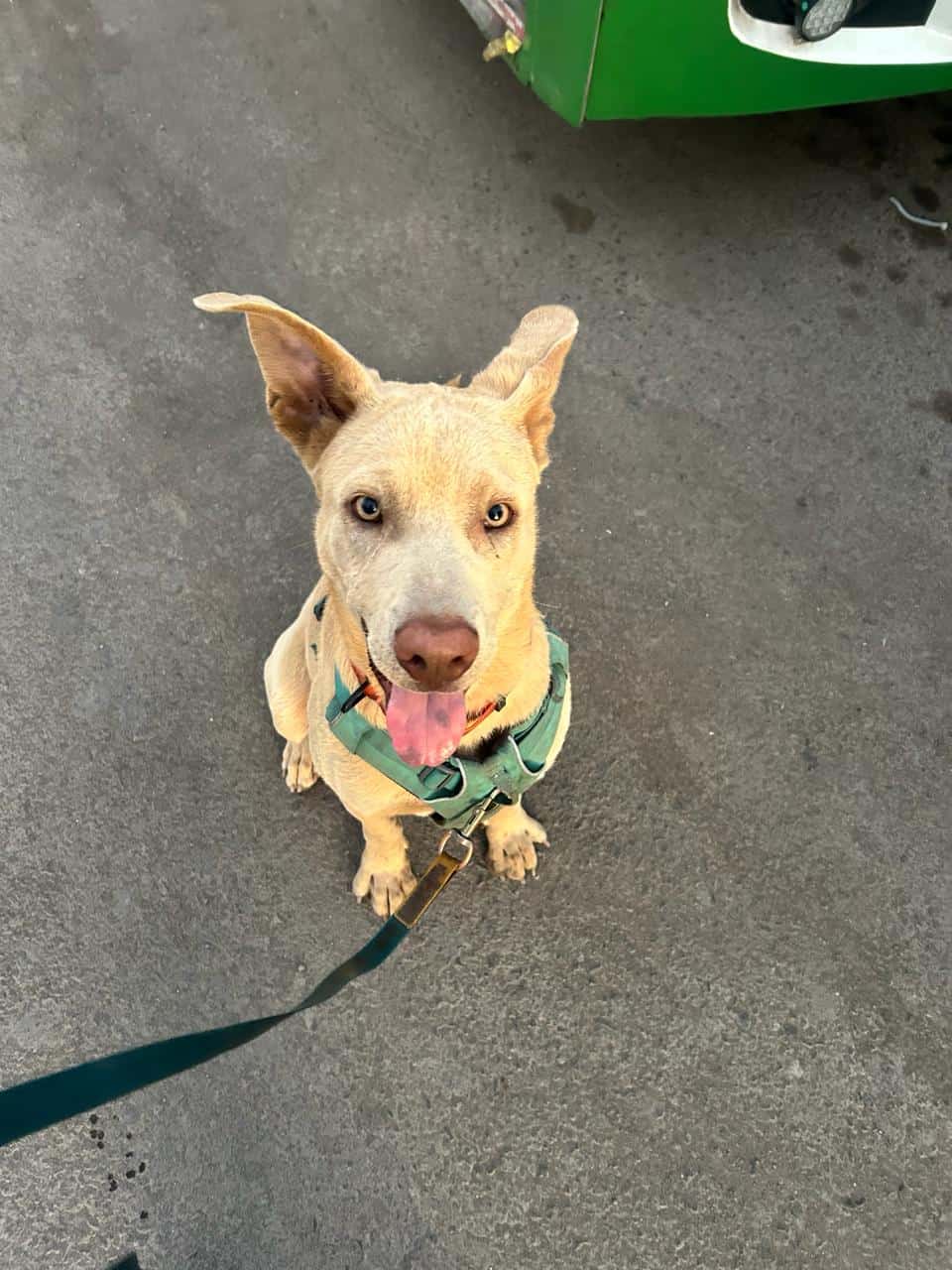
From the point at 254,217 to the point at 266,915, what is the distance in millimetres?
3402

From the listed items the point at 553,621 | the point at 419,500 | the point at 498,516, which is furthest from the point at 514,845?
the point at 419,500

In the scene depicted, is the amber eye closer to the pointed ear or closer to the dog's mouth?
the pointed ear

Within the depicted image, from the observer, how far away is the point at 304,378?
2.22m

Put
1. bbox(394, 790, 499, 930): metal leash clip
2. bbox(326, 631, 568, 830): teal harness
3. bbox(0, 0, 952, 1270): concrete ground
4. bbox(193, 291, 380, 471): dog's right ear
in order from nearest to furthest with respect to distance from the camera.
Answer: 1. bbox(193, 291, 380, 471): dog's right ear
2. bbox(326, 631, 568, 830): teal harness
3. bbox(394, 790, 499, 930): metal leash clip
4. bbox(0, 0, 952, 1270): concrete ground

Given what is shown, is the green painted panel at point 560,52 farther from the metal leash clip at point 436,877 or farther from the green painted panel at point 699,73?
the metal leash clip at point 436,877

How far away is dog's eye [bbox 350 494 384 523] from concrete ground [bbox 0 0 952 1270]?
1712 mm

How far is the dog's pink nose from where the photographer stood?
178cm

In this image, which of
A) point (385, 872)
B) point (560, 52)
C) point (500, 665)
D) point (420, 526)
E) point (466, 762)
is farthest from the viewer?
point (560, 52)

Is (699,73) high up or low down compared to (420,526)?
up

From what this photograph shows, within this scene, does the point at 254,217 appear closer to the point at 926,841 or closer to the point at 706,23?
the point at 706,23

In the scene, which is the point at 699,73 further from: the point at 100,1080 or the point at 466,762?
the point at 100,1080

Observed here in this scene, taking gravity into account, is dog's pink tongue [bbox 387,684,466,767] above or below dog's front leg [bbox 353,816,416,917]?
above

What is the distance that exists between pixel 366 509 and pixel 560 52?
2.58m

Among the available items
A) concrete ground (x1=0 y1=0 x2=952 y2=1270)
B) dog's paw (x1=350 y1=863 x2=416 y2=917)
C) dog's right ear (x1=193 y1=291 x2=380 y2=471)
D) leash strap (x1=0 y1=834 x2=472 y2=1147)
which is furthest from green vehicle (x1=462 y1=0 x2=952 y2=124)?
leash strap (x1=0 y1=834 x2=472 y2=1147)
